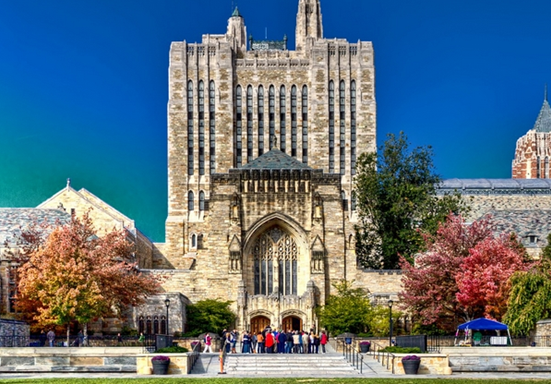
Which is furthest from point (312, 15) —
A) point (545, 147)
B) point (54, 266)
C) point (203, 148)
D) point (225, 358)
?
point (225, 358)

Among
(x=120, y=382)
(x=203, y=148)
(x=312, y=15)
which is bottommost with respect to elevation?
(x=120, y=382)

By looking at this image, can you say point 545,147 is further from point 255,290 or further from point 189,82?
point 255,290

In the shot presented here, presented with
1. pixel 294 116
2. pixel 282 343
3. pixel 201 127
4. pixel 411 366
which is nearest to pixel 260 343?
pixel 282 343

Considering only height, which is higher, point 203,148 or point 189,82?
point 189,82

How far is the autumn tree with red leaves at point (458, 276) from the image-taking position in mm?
57000

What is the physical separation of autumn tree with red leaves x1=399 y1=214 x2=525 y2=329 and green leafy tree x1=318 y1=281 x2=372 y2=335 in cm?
240

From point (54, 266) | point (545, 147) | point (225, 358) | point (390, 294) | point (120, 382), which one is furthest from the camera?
point (545, 147)

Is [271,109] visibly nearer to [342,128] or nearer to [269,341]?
[342,128]

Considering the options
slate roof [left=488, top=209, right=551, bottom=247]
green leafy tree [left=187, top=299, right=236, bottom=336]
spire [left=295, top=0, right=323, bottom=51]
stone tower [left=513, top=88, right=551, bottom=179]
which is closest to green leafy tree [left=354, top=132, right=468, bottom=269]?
slate roof [left=488, top=209, right=551, bottom=247]

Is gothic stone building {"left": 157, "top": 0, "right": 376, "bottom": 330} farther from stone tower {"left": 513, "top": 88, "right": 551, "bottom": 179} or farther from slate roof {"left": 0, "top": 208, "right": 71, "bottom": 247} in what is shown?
stone tower {"left": 513, "top": 88, "right": 551, "bottom": 179}

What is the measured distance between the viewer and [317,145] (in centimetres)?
9975

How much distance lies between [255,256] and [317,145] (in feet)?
115

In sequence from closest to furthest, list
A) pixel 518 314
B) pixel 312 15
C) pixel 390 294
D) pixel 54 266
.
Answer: pixel 518 314 < pixel 54 266 < pixel 390 294 < pixel 312 15

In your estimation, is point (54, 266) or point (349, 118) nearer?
point (54, 266)
